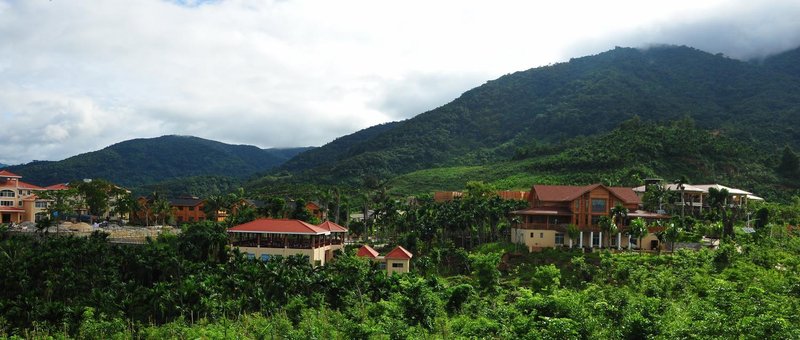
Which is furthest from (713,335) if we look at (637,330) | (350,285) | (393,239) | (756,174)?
(756,174)

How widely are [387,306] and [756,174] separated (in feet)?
297

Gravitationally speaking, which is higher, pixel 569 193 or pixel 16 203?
pixel 569 193

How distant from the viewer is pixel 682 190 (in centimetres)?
7819

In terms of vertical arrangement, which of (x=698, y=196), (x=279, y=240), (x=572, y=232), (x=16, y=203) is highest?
(x=698, y=196)

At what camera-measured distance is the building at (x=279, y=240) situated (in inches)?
2349

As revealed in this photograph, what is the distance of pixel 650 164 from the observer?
106250mm

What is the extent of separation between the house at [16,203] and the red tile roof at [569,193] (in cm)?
8032

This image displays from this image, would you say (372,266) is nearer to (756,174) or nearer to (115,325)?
(115,325)

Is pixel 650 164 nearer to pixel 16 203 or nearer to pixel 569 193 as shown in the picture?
pixel 569 193

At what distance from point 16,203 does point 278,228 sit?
66202 millimetres

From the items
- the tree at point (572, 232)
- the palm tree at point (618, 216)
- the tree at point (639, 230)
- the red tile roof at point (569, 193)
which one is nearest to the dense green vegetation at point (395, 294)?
the tree at point (572, 232)

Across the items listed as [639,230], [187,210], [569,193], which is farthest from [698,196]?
[187,210]

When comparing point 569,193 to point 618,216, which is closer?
point 618,216

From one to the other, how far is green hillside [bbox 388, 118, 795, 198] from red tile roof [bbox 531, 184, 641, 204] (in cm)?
2420
